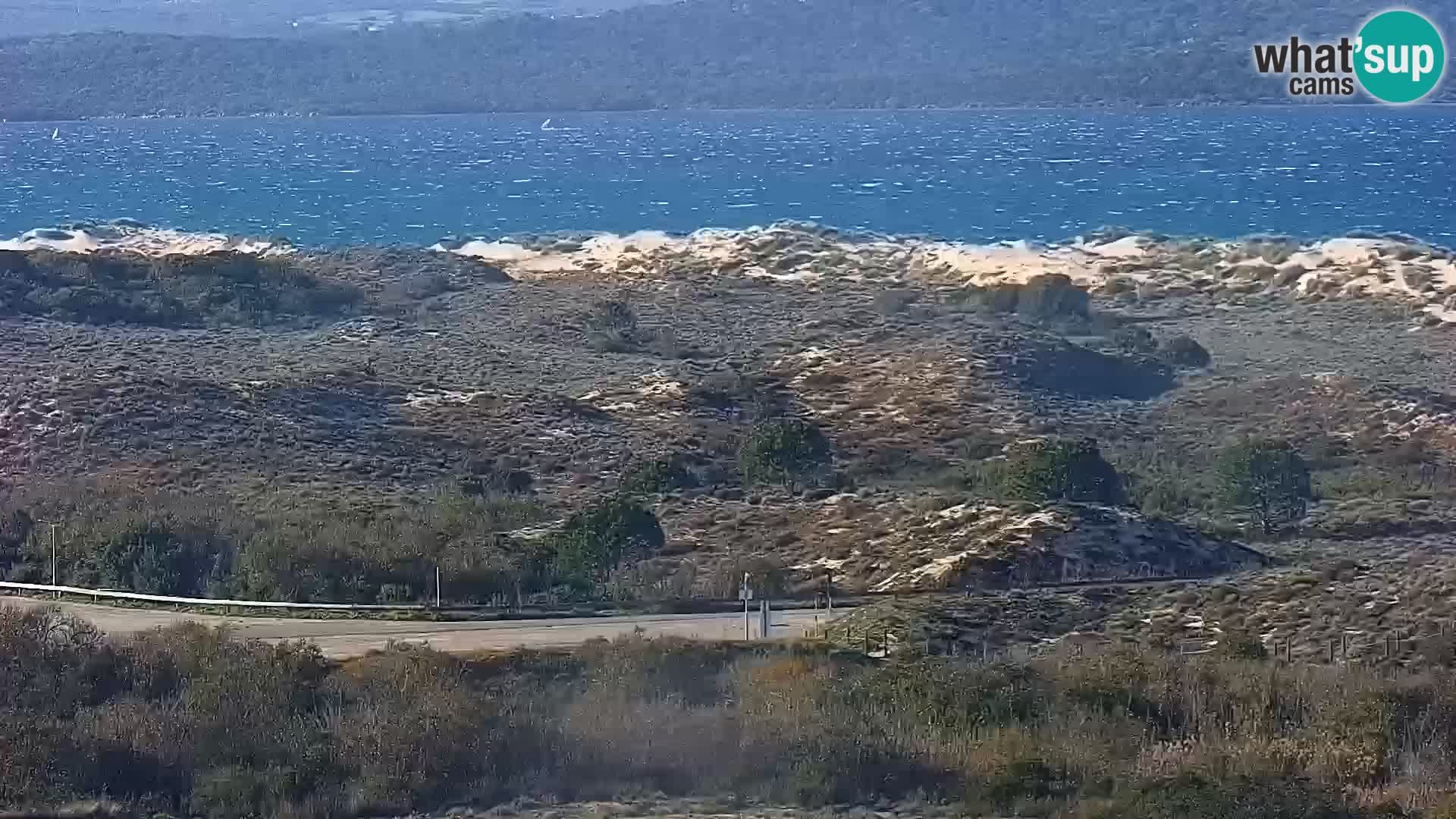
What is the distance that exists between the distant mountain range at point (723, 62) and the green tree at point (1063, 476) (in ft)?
250

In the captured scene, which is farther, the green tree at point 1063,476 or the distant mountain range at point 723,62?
the distant mountain range at point 723,62

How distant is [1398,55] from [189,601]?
4723 centimetres

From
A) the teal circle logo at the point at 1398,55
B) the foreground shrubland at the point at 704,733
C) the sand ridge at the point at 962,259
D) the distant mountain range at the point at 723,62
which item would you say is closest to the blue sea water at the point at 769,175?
the distant mountain range at the point at 723,62

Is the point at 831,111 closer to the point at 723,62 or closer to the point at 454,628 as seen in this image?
the point at 723,62

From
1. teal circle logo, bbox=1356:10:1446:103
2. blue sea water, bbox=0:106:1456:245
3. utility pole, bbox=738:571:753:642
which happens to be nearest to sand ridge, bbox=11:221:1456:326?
blue sea water, bbox=0:106:1456:245

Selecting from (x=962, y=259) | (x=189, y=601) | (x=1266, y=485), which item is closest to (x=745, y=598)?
(x=189, y=601)

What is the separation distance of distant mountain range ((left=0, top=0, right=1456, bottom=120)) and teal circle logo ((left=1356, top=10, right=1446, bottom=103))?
1381 inches

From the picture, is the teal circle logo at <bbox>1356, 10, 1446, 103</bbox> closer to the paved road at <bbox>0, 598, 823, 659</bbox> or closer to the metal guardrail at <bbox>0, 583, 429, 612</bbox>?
the paved road at <bbox>0, 598, 823, 659</bbox>

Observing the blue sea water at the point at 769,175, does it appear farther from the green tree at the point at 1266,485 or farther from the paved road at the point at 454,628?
the paved road at the point at 454,628

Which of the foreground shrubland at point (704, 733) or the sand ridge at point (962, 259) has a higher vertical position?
the sand ridge at point (962, 259)

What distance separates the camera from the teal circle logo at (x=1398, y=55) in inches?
2260

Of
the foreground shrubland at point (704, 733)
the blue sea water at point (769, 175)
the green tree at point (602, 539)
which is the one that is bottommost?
the foreground shrubland at point (704, 733)

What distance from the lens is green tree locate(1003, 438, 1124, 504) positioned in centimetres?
2539

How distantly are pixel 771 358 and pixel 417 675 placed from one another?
22.7 meters
